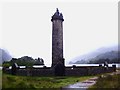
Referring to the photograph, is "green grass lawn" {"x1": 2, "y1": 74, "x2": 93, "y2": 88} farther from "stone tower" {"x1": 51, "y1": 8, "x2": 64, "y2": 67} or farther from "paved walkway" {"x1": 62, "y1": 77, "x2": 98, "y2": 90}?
"stone tower" {"x1": 51, "y1": 8, "x2": 64, "y2": 67}

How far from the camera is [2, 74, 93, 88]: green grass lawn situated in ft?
64.1

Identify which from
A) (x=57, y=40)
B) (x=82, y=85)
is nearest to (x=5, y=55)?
(x=57, y=40)

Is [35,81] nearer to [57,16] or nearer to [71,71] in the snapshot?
[71,71]

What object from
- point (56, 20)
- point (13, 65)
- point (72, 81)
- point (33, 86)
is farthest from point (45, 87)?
point (56, 20)

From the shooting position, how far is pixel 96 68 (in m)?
22.1

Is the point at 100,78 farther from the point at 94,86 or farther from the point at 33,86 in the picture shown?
the point at 33,86

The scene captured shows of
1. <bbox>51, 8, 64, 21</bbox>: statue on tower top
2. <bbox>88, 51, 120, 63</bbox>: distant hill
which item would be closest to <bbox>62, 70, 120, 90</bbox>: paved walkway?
<bbox>88, 51, 120, 63</bbox>: distant hill

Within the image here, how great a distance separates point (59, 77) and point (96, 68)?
2.89 meters

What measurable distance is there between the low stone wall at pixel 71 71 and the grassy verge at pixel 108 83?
1621mm

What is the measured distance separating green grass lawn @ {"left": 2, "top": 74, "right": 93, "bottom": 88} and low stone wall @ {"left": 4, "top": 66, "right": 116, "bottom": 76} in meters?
0.76

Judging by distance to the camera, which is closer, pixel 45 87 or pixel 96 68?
pixel 45 87

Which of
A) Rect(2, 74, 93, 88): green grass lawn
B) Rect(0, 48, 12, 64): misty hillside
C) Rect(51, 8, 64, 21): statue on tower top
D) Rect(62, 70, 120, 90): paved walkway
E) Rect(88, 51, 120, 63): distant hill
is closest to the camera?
Rect(62, 70, 120, 90): paved walkway

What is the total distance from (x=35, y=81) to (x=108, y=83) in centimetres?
499

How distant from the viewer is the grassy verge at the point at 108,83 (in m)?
19.0
